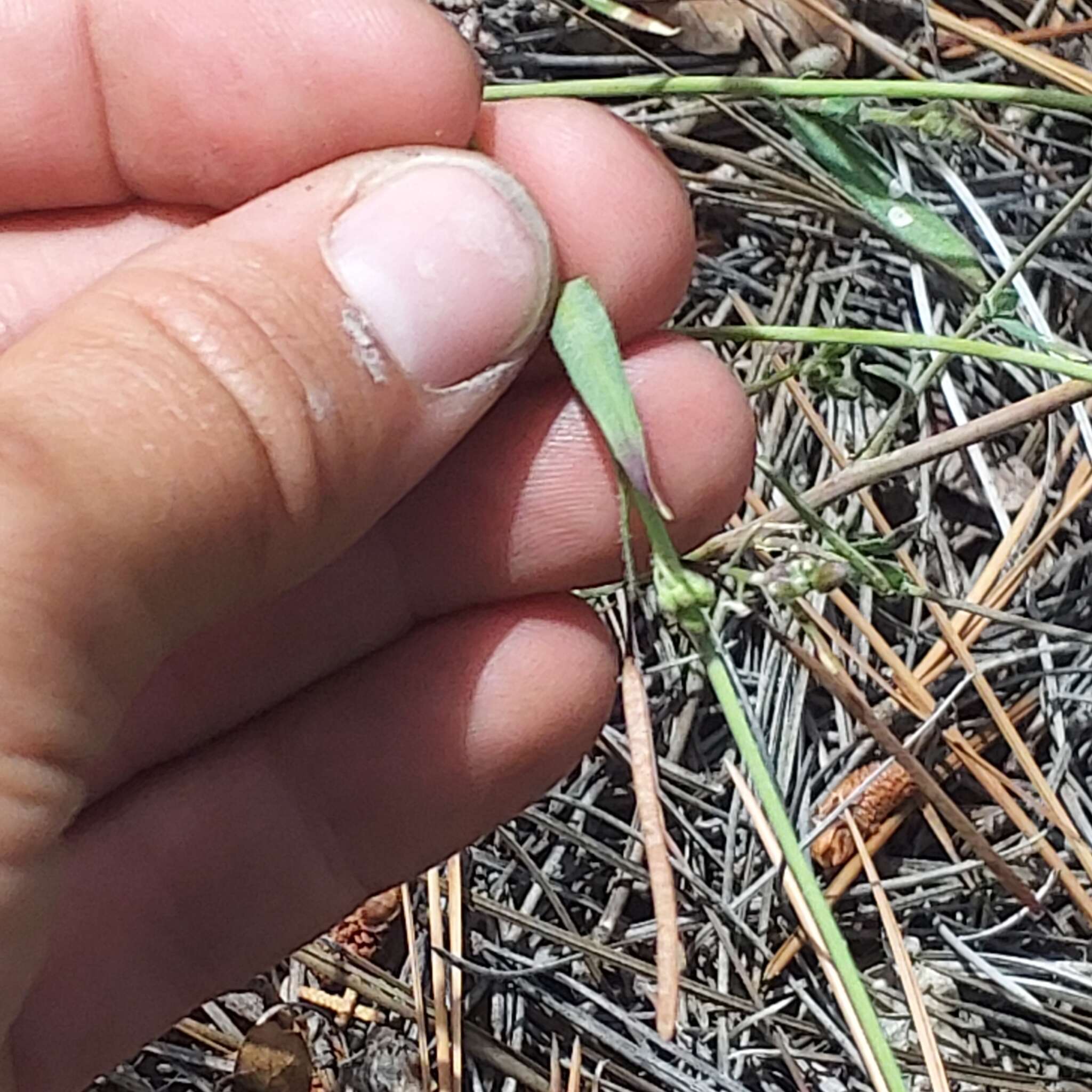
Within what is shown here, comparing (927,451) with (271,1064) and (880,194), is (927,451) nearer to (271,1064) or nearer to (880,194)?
(880,194)

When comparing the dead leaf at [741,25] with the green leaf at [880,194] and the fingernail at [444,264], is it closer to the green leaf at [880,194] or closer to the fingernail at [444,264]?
the green leaf at [880,194]

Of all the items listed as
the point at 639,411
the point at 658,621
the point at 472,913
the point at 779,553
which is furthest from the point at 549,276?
the point at 472,913

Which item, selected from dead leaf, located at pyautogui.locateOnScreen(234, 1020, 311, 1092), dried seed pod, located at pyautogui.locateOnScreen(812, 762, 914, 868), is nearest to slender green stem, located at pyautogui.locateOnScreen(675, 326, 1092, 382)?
dried seed pod, located at pyautogui.locateOnScreen(812, 762, 914, 868)

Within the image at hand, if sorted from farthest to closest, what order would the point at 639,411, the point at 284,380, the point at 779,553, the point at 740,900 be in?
the point at 740,900
the point at 779,553
the point at 639,411
the point at 284,380

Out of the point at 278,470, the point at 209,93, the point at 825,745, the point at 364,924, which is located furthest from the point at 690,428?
the point at 364,924

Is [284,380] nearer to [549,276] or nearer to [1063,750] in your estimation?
[549,276]

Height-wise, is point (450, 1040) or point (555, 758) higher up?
point (555, 758)
